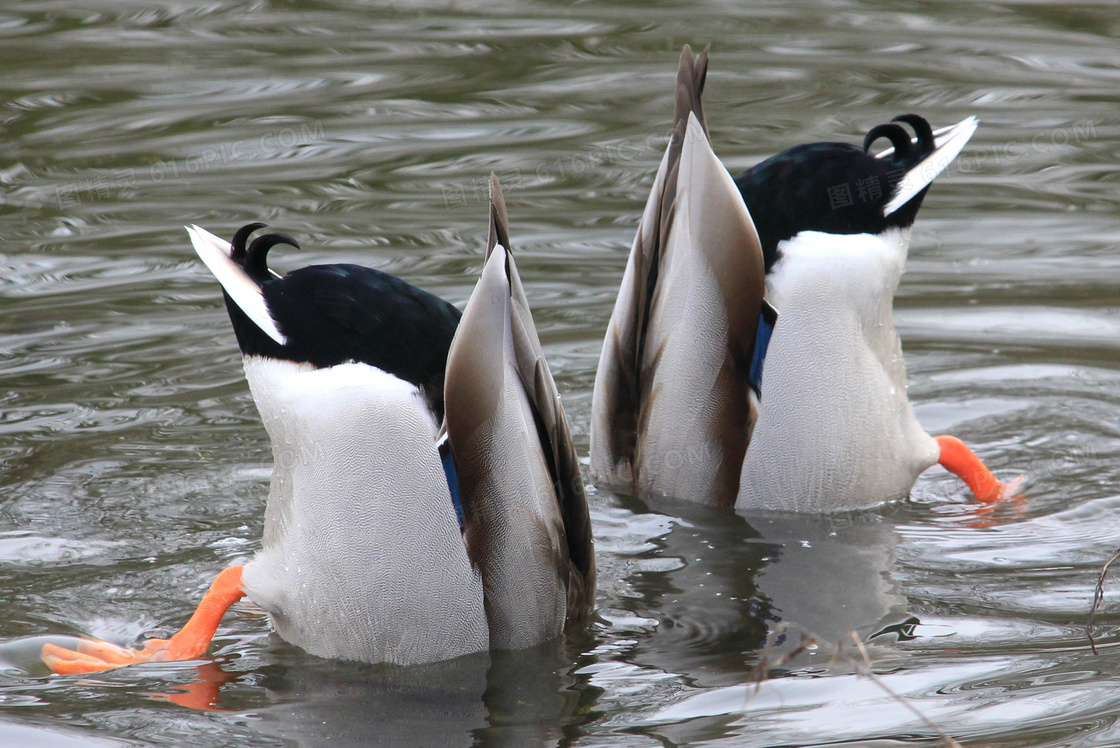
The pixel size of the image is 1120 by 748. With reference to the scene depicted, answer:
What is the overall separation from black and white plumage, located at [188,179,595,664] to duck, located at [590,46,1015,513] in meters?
0.80

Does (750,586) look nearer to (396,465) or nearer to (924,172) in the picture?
(396,465)

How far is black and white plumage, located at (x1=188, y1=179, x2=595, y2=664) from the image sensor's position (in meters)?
3.31

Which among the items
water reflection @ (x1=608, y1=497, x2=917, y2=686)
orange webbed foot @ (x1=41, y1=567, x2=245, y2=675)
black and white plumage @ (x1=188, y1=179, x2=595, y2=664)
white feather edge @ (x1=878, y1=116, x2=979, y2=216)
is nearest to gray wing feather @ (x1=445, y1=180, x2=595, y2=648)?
black and white plumage @ (x1=188, y1=179, x2=595, y2=664)

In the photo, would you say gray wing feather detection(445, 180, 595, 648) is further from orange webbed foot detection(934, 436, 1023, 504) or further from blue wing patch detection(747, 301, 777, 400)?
orange webbed foot detection(934, 436, 1023, 504)

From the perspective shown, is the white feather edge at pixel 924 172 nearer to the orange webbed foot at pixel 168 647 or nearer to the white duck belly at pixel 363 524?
the white duck belly at pixel 363 524

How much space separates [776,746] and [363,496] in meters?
1.09

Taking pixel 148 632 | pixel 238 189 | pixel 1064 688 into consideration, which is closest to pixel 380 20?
pixel 238 189

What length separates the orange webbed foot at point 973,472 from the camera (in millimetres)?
4586

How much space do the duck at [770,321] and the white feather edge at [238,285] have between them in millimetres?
1265

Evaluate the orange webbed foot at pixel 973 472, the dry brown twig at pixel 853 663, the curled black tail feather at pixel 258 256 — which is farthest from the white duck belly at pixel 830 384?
the curled black tail feather at pixel 258 256

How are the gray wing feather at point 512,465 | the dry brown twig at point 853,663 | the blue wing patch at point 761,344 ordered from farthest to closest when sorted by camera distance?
the blue wing patch at point 761,344 < the gray wing feather at point 512,465 < the dry brown twig at point 853,663

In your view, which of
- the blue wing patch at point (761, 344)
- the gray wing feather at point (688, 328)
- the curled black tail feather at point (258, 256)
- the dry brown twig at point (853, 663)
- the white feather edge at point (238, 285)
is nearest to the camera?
the dry brown twig at point (853, 663)

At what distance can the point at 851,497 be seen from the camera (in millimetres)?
4383

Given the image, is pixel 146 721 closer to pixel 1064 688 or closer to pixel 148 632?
pixel 148 632
